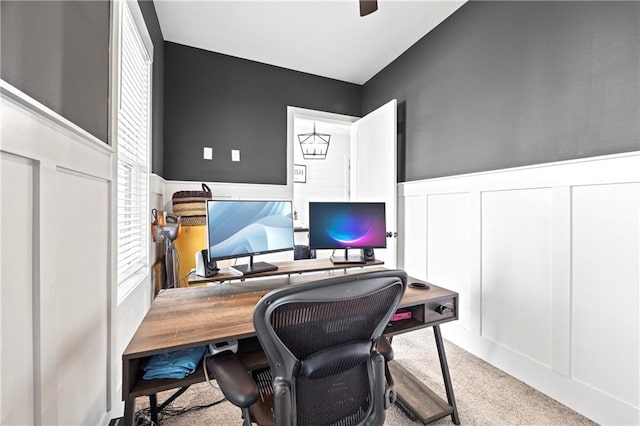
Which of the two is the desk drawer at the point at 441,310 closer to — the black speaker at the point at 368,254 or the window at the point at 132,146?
the black speaker at the point at 368,254

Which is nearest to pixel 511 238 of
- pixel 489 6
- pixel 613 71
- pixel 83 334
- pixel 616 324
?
pixel 616 324

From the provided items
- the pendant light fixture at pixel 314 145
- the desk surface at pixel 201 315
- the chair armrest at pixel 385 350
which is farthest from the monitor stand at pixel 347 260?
the pendant light fixture at pixel 314 145

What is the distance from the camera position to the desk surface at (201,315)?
3.12ft

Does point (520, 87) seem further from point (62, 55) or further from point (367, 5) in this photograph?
point (62, 55)

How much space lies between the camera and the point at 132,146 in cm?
185

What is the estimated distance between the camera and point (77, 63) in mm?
1052

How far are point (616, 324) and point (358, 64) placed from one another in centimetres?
314

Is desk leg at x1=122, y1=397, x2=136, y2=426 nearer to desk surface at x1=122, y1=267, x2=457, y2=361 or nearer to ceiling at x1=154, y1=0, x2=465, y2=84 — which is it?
desk surface at x1=122, y1=267, x2=457, y2=361

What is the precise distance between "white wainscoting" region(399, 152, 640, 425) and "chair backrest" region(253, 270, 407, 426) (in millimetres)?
1407

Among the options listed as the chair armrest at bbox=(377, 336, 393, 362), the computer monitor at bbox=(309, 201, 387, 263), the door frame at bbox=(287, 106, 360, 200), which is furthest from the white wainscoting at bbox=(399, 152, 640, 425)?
the door frame at bbox=(287, 106, 360, 200)

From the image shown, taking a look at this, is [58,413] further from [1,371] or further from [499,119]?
[499,119]

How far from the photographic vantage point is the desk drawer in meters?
1.48

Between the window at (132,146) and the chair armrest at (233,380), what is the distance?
99 centimetres

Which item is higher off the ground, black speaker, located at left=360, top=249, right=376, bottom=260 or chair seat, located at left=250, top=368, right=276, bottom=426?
black speaker, located at left=360, top=249, right=376, bottom=260
